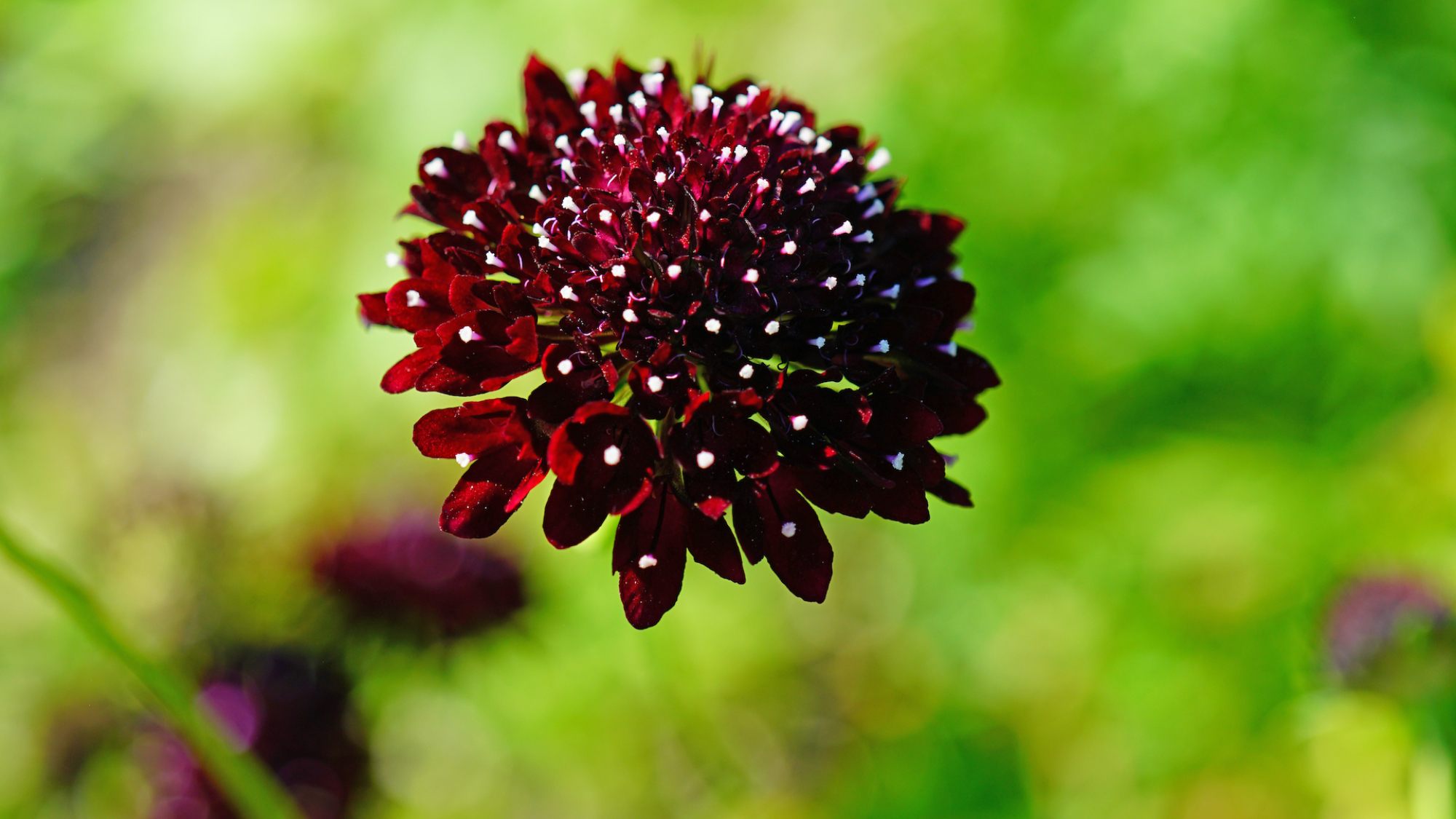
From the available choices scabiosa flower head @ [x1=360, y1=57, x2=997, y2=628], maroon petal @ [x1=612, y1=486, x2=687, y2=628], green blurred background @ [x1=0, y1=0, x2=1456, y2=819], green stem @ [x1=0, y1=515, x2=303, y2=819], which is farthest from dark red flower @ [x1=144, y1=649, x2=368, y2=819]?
maroon petal @ [x1=612, y1=486, x2=687, y2=628]

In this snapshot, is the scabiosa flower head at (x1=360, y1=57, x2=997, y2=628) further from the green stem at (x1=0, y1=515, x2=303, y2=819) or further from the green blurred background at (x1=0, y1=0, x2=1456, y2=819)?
the green blurred background at (x1=0, y1=0, x2=1456, y2=819)

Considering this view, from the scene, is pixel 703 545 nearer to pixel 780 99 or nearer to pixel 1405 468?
pixel 780 99

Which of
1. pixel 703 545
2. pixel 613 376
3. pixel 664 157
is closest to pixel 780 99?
pixel 664 157

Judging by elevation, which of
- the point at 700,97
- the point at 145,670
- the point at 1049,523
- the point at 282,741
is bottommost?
the point at 282,741

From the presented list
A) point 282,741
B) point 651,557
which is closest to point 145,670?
point 651,557

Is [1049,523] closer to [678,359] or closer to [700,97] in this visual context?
[700,97]

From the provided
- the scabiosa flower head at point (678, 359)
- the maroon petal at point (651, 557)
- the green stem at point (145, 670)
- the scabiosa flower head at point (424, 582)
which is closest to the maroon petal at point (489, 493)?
the scabiosa flower head at point (678, 359)

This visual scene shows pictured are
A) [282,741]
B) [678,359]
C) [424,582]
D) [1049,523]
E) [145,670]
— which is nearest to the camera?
[678,359]
